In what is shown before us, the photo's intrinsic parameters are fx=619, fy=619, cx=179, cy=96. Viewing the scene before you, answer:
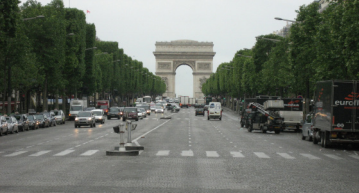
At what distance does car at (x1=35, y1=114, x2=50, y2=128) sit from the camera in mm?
56531

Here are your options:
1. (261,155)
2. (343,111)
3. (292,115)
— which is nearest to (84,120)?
(292,115)

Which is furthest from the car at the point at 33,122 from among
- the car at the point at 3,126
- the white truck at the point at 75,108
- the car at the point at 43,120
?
the white truck at the point at 75,108

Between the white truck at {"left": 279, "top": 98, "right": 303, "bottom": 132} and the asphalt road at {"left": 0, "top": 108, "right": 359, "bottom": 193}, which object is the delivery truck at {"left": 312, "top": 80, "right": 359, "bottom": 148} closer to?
the asphalt road at {"left": 0, "top": 108, "right": 359, "bottom": 193}

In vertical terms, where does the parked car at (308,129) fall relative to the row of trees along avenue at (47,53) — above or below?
below

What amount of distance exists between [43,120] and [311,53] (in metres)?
24.9

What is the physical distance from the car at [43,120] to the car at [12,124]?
805cm

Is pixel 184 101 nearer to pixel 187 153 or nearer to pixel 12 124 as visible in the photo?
pixel 12 124

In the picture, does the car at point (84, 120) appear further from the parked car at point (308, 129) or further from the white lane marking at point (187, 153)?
the white lane marking at point (187, 153)

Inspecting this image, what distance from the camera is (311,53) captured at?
50188 mm

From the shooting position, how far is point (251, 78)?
85938mm

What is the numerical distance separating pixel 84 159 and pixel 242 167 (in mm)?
5915

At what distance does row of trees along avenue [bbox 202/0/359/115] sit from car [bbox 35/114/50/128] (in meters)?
22.2

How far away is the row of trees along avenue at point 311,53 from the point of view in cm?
3406

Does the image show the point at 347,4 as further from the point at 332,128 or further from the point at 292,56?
the point at 292,56
